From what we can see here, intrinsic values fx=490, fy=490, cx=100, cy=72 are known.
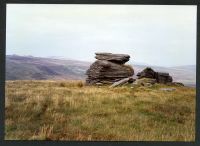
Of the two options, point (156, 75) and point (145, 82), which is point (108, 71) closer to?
point (145, 82)

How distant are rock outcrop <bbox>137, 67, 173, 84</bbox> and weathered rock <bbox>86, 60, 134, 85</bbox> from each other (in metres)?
0.28

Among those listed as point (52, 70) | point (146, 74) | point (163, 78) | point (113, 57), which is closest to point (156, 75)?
point (146, 74)

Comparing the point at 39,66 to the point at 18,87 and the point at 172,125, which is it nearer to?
the point at 18,87

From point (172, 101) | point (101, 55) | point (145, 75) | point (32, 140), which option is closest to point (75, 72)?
point (101, 55)

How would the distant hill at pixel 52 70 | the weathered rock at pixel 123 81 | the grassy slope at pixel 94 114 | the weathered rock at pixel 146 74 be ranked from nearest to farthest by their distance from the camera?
the grassy slope at pixel 94 114 < the distant hill at pixel 52 70 < the weathered rock at pixel 123 81 < the weathered rock at pixel 146 74

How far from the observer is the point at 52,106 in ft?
27.6

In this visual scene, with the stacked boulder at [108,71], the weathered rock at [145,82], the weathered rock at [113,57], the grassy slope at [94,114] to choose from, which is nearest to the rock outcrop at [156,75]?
the weathered rock at [145,82]

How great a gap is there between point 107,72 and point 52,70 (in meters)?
1.52

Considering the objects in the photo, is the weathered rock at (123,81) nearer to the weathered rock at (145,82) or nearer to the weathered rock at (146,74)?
the weathered rock at (145,82)

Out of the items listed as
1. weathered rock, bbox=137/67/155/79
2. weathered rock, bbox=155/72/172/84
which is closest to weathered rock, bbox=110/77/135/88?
weathered rock, bbox=137/67/155/79

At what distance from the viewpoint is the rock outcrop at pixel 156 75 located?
11.3 m

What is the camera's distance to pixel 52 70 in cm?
1104

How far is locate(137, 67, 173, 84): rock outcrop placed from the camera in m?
11.3

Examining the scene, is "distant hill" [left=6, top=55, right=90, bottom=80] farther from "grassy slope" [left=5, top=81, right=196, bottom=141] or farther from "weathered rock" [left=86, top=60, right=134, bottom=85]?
"grassy slope" [left=5, top=81, right=196, bottom=141]
